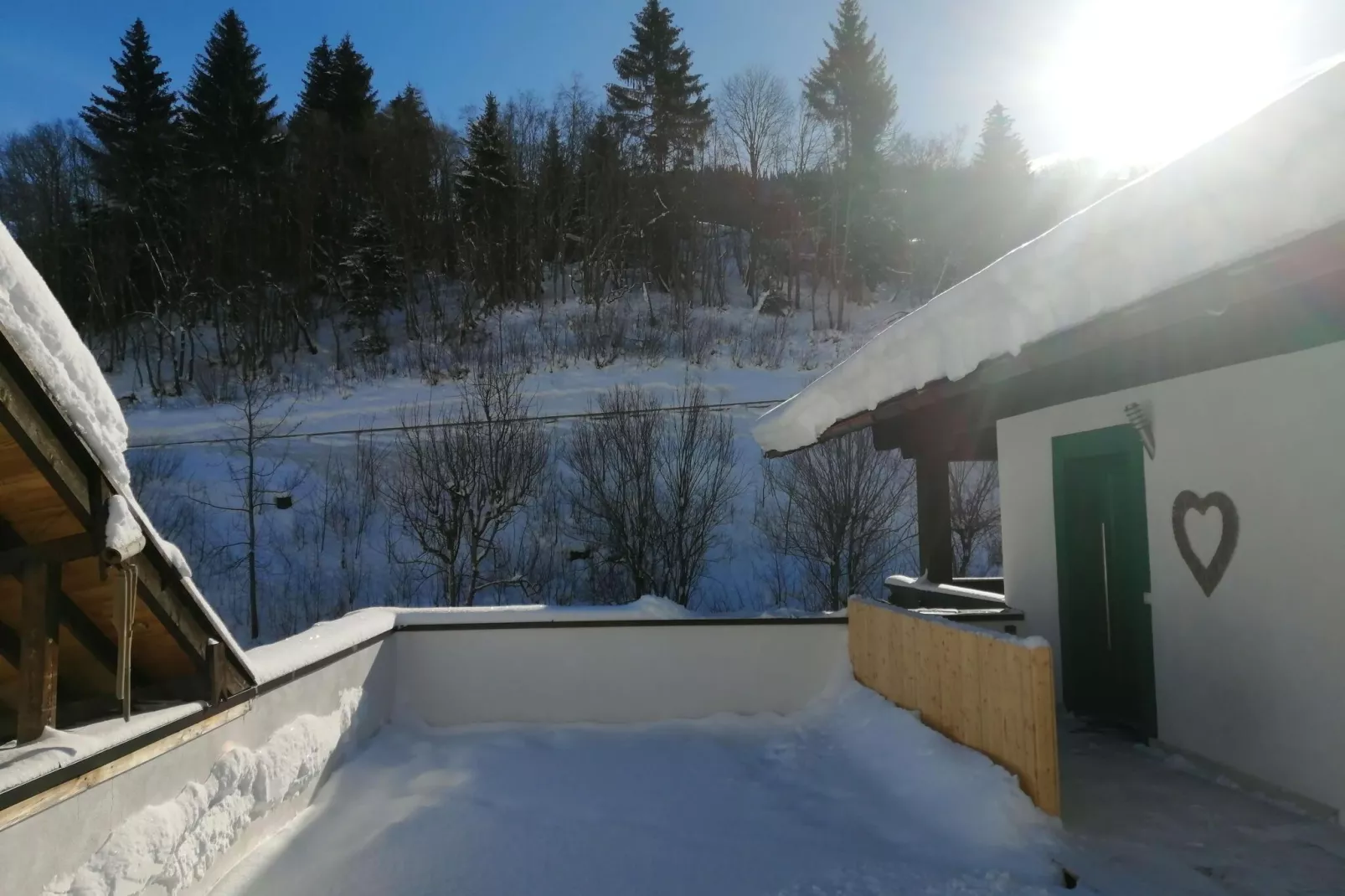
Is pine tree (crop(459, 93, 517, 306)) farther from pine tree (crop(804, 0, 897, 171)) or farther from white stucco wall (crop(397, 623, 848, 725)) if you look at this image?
white stucco wall (crop(397, 623, 848, 725))

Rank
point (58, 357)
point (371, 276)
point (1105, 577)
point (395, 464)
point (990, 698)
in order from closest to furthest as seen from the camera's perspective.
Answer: point (58, 357) < point (990, 698) < point (1105, 577) < point (395, 464) < point (371, 276)

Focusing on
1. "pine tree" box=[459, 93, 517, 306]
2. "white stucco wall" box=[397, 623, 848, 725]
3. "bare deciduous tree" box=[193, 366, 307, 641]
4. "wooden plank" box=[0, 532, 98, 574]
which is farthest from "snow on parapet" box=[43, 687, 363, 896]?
"pine tree" box=[459, 93, 517, 306]

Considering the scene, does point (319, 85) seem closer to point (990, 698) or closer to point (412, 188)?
point (412, 188)

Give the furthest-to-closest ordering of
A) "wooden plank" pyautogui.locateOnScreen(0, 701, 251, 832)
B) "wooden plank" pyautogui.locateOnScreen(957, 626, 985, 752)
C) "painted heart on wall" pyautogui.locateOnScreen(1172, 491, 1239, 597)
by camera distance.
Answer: "painted heart on wall" pyautogui.locateOnScreen(1172, 491, 1239, 597) → "wooden plank" pyautogui.locateOnScreen(957, 626, 985, 752) → "wooden plank" pyautogui.locateOnScreen(0, 701, 251, 832)

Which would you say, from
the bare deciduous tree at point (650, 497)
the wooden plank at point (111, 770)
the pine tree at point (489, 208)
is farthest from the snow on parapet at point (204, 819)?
the pine tree at point (489, 208)

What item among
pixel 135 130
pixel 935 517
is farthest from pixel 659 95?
pixel 935 517

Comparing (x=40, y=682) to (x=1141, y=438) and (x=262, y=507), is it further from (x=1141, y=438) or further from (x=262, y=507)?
(x=262, y=507)

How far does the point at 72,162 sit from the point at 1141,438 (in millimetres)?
41068

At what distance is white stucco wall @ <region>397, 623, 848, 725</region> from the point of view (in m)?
6.96

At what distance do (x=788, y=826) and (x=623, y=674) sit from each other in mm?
2692

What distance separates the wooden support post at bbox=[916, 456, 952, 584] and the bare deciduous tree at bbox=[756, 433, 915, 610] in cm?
666

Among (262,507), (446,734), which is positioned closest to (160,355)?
(262,507)

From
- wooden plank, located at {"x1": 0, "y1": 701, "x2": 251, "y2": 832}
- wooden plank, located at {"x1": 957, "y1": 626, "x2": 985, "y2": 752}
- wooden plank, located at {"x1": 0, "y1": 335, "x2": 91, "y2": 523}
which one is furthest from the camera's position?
wooden plank, located at {"x1": 957, "y1": 626, "x2": 985, "y2": 752}

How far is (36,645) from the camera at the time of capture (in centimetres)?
280
